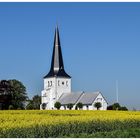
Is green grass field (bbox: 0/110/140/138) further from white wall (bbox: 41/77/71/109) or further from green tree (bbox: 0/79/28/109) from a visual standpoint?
white wall (bbox: 41/77/71/109)

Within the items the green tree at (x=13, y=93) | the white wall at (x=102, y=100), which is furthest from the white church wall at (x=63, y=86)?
the green tree at (x=13, y=93)

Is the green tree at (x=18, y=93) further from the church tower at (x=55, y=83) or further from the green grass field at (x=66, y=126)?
the green grass field at (x=66, y=126)

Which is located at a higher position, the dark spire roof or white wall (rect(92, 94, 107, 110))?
the dark spire roof

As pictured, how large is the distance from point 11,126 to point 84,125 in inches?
250

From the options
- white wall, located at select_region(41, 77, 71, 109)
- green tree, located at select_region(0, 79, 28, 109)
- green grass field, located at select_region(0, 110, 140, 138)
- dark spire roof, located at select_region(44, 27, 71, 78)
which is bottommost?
green grass field, located at select_region(0, 110, 140, 138)

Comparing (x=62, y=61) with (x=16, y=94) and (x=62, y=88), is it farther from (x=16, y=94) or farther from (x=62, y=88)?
(x=16, y=94)

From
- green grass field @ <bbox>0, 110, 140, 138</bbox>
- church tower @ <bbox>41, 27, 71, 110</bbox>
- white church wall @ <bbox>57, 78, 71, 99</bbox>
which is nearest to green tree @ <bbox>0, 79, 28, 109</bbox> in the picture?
church tower @ <bbox>41, 27, 71, 110</bbox>

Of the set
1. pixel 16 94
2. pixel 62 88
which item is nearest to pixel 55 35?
pixel 62 88

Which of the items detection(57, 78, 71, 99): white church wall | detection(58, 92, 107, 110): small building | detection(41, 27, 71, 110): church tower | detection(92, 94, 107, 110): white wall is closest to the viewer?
detection(58, 92, 107, 110): small building

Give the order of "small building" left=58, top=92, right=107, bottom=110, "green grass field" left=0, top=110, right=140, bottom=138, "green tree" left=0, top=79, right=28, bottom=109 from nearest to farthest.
A: "green grass field" left=0, top=110, right=140, bottom=138, "green tree" left=0, top=79, right=28, bottom=109, "small building" left=58, top=92, right=107, bottom=110

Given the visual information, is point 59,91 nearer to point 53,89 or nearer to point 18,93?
point 53,89

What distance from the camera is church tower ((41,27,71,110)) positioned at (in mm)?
96250

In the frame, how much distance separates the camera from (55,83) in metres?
98.4

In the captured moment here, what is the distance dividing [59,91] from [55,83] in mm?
2260
